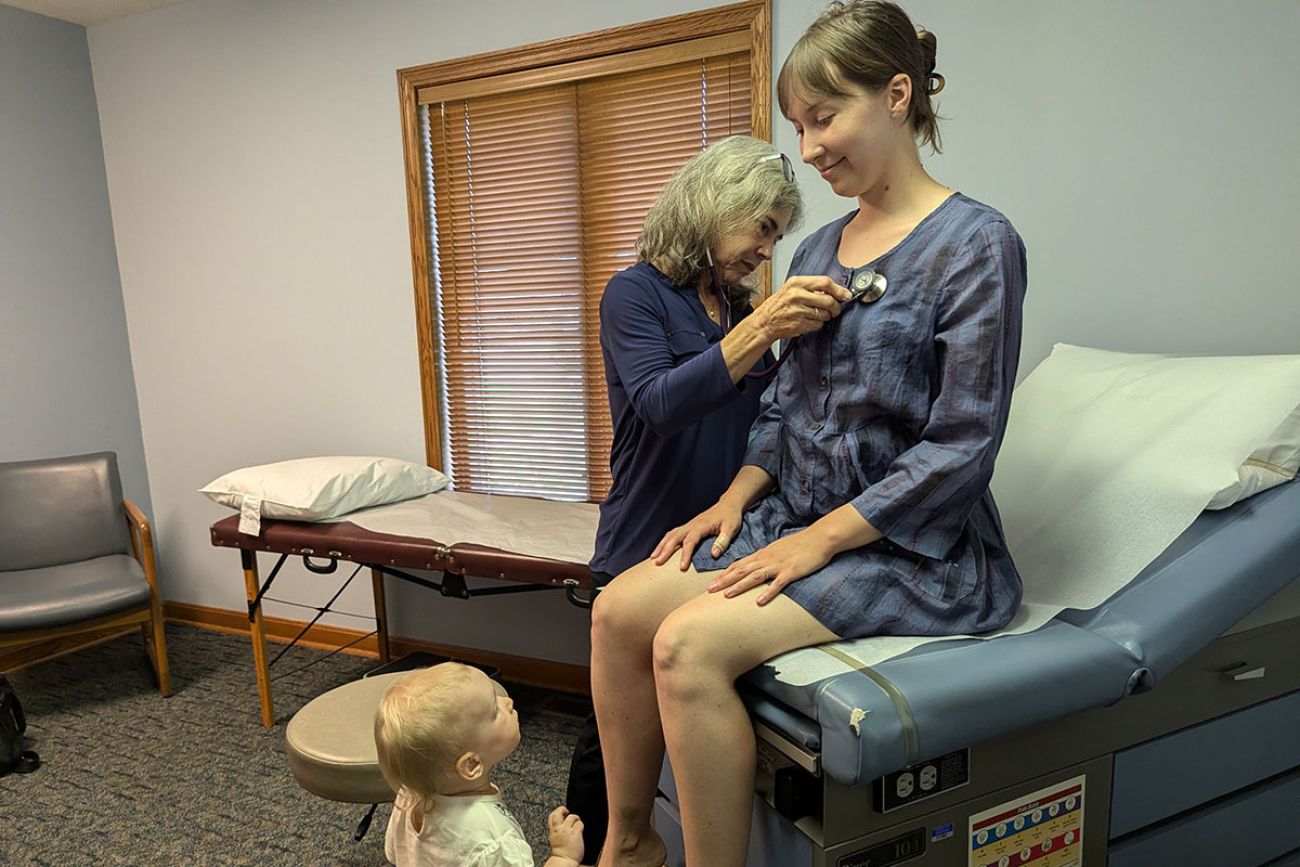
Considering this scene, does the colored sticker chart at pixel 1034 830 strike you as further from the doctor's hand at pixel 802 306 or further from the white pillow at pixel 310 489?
the white pillow at pixel 310 489

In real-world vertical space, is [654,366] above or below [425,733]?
above

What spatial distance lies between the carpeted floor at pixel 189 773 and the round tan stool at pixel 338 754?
0.41m

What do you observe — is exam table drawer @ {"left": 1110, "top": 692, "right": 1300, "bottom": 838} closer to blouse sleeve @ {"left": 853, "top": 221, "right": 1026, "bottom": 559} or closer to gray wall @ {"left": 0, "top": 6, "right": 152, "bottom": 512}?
blouse sleeve @ {"left": 853, "top": 221, "right": 1026, "bottom": 559}

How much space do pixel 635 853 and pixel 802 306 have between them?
86 centimetres

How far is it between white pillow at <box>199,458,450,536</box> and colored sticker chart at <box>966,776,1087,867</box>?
1.98 meters

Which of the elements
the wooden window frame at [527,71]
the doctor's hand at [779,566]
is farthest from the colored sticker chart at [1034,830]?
the wooden window frame at [527,71]

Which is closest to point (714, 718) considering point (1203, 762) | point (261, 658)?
point (1203, 762)

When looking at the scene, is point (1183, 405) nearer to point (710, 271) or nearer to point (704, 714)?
point (710, 271)

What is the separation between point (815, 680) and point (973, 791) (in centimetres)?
29

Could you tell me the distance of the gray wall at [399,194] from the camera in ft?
5.85

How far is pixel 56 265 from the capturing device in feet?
10.9

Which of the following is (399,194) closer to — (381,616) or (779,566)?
(381,616)

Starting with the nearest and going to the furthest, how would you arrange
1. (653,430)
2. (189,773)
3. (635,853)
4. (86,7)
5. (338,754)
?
(635,853)
(653,430)
(338,754)
(189,773)
(86,7)

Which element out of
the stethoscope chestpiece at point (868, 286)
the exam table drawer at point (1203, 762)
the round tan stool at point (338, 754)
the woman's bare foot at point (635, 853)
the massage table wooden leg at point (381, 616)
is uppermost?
the stethoscope chestpiece at point (868, 286)
